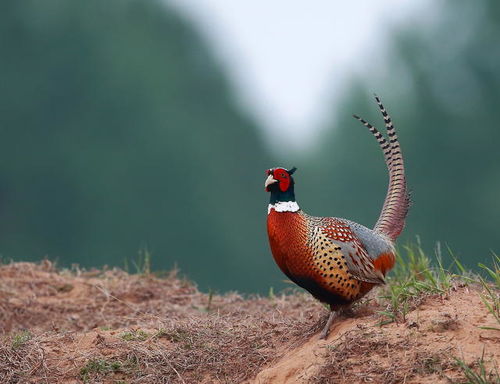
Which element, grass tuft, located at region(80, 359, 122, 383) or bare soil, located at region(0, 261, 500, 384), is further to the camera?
grass tuft, located at region(80, 359, 122, 383)

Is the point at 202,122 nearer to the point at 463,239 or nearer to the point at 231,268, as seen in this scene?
the point at 231,268

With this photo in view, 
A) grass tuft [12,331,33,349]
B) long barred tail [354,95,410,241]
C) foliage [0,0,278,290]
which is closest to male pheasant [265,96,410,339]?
long barred tail [354,95,410,241]

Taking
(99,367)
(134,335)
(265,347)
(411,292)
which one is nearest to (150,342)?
(134,335)

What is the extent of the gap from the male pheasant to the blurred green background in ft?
75.8

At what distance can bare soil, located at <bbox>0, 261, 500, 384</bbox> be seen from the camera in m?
6.11

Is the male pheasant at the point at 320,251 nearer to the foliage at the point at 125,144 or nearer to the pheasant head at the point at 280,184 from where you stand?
the pheasant head at the point at 280,184

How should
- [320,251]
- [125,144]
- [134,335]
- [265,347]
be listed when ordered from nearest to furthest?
[320,251] → [265,347] → [134,335] → [125,144]

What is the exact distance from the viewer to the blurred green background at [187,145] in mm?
32625

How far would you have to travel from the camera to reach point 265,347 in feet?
23.4

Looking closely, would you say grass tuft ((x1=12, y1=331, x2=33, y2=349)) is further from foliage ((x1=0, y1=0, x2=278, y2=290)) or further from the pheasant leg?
foliage ((x1=0, y1=0, x2=278, y2=290))

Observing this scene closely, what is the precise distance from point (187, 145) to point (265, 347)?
31.2 metres

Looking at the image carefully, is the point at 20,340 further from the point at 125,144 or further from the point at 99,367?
the point at 125,144

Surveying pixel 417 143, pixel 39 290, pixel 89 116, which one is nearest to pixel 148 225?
pixel 89 116

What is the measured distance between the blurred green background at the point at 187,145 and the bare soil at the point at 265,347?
73.1 feet
